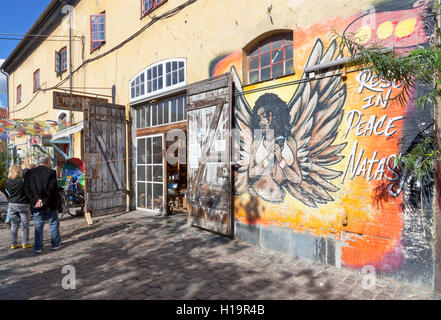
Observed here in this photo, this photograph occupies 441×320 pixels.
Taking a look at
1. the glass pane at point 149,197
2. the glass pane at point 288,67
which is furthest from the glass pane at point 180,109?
the glass pane at point 288,67

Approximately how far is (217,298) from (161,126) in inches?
213

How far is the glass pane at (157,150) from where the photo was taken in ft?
26.0

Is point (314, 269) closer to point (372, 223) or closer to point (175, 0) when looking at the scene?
point (372, 223)

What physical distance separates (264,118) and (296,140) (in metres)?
0.76

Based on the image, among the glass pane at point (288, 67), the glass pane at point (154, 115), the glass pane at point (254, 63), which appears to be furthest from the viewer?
the glass pane at point (154, 115)

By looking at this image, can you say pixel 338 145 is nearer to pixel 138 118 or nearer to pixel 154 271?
pixel 154 271

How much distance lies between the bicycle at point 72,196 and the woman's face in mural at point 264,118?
6.04 m

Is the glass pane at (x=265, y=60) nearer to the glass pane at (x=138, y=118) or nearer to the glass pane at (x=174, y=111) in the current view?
the glass pane at (x=174, y=111)

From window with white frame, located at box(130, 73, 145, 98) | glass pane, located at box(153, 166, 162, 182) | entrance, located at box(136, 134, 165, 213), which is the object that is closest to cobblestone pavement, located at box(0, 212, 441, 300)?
entrance, located at box(136, 134, 165, 213)

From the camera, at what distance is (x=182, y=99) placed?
721cm

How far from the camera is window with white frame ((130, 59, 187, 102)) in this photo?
695 cm

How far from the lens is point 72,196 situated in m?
8.23

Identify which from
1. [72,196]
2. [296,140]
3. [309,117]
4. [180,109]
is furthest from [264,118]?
[72,196]

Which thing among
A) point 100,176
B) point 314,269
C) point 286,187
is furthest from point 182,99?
point 314,269
